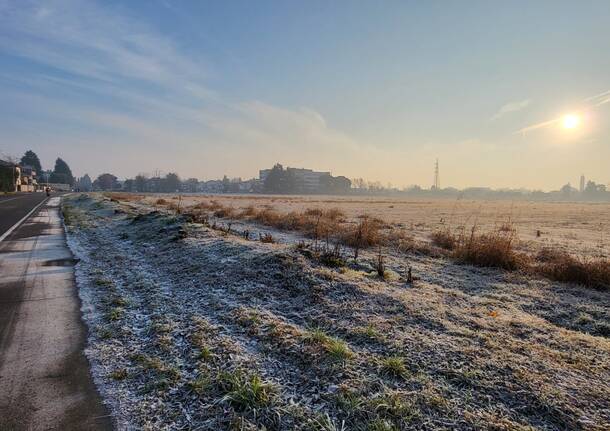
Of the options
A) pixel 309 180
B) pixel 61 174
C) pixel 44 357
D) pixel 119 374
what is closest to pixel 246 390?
pixel 119 374

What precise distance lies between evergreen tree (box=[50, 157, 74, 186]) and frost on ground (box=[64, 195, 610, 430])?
183452 millimetres

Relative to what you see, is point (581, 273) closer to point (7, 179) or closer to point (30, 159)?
point (7, 179)

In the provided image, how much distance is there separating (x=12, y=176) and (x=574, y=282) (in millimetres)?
100092

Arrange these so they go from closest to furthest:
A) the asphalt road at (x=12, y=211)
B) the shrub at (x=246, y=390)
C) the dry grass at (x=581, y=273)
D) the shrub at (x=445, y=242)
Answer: the shrub at (x=246, y=390), the dry grass at (x=581, y=273), the shrub at (x=445, y=242), the asphalt road at (x=12, y=211)

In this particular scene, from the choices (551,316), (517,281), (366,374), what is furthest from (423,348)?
(517,281)

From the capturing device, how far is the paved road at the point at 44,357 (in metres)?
3.11

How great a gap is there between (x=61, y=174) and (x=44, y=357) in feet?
624

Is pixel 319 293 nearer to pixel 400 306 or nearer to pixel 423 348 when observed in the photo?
pixel 400 306

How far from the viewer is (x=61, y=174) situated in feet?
521

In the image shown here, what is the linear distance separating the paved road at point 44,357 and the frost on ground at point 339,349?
0.20 meters

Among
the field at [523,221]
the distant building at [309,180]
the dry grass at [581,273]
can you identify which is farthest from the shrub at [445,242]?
the distant building at [309,180]

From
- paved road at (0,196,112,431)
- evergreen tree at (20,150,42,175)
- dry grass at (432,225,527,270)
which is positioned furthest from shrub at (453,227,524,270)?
evergreen tree at (20,150,42,175)

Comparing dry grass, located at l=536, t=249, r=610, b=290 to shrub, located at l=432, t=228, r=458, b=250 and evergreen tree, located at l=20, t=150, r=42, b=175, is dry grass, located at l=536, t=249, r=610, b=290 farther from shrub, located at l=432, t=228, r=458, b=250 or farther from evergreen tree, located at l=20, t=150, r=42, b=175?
evergreen tree, located at l=20, t=150, r=42, b=175

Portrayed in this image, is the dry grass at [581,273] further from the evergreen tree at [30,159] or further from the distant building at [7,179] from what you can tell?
the evergreen tree at [30,159]
